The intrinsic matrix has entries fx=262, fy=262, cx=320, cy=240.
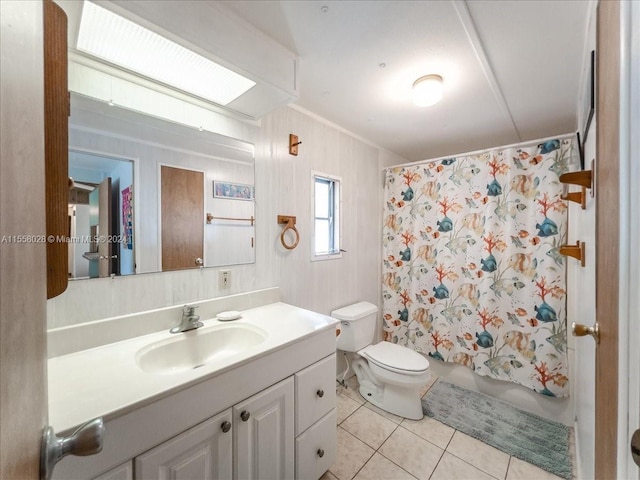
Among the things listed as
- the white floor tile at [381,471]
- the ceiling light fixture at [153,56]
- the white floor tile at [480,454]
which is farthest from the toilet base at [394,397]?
the ceiling light fixture at [153,56]

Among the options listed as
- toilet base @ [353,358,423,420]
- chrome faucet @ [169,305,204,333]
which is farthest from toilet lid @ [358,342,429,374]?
chrome faucet @ [169,305,204,333]

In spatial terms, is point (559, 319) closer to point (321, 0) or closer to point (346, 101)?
point (346, 101)

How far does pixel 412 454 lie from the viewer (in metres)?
1.56

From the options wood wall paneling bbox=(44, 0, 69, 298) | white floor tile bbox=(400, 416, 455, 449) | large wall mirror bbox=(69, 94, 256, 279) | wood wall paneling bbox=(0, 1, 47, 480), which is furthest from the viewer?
white floor tile bbox=(400, 416, 455, 449)

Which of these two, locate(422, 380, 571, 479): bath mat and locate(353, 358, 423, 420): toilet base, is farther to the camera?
locate(353, 358, 423, 420): toilet base

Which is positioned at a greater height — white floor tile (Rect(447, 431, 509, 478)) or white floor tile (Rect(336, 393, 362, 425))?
white floor tile (Rect(336, 393, 362, 425))

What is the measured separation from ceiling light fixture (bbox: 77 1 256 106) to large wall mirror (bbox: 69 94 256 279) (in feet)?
0.62

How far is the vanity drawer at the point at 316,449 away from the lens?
1204 millimetres

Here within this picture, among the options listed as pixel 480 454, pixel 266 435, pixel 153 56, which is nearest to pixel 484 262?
pixel 480 454

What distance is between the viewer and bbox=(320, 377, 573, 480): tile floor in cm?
143

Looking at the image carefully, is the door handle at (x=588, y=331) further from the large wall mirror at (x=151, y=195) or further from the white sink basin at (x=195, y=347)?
the large wall mirror at (x=151, y=195)

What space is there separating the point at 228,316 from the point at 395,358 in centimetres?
126

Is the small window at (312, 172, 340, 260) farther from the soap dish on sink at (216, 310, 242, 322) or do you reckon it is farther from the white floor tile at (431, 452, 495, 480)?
the white floor tile at (431, 452, 495, 480)

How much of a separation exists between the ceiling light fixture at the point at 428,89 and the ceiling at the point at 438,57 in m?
0.04
